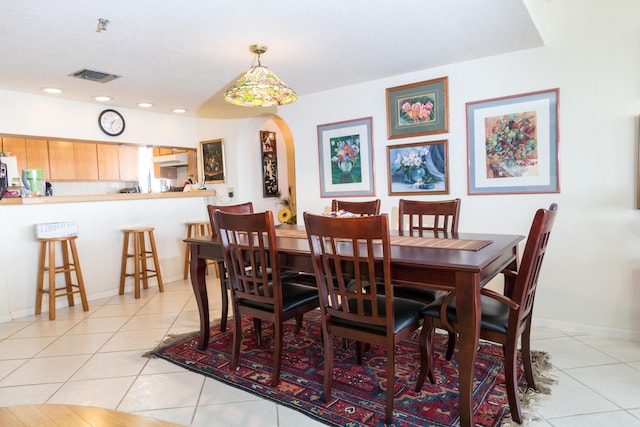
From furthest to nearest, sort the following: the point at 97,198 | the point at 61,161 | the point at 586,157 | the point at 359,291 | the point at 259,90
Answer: the point at 61,161, the point at 97,198, the point at 586,157, the point at 259,90, the point at 359,291

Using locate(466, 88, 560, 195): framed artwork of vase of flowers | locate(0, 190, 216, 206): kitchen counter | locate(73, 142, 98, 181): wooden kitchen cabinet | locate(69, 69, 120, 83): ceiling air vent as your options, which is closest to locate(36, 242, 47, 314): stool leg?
locate(0, 190, 216, 206): kitchen counter

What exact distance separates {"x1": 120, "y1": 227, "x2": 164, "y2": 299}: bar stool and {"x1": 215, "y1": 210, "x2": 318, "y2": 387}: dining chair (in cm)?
225

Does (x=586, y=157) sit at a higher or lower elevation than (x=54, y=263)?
higher

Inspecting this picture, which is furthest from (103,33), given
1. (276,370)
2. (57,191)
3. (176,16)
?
(57,191)

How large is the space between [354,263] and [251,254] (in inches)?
25.6

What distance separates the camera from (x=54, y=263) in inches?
139

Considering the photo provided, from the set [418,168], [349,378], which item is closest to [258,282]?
[349,378]

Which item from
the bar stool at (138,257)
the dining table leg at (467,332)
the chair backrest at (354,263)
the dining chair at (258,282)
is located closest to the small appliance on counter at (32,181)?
the bar stool at (138,257)

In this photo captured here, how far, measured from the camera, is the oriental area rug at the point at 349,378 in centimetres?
184

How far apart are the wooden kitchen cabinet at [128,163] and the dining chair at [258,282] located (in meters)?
4.91

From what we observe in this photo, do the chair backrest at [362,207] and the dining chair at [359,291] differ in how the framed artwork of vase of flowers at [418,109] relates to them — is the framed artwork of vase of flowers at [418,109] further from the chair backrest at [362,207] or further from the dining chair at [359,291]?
the dining chair at [359,291]

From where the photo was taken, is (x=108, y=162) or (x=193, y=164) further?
(x=108, y=162)

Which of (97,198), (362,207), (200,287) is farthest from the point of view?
(97,198)

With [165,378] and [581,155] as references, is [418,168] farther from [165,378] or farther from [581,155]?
[165,378]
